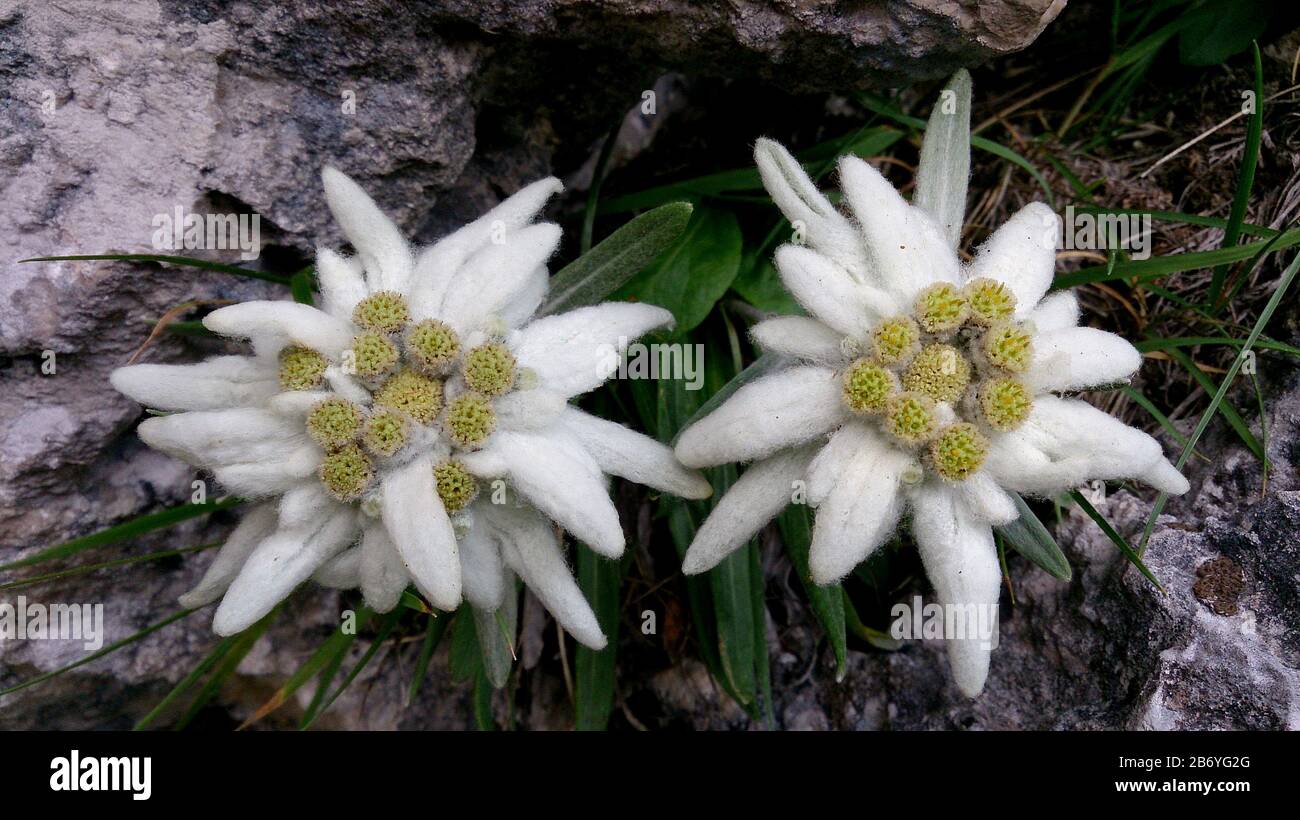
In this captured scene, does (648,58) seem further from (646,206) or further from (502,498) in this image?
(502,498)

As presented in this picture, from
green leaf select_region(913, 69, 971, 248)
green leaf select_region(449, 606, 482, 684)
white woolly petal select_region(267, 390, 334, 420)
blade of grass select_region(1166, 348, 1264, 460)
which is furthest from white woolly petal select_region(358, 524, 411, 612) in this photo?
blade of grass select_region(1166, 348, 1264, 460)

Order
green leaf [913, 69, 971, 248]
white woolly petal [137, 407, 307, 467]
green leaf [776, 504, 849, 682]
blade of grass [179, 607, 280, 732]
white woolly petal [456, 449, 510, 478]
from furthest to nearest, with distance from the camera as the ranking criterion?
blade of grass [179, 607, 280, 732] < green leaf [776, 504, 849, 682] < green leaf [913, 69, 971, 248] < white woolly petal [137, 407, 307, 467] < white woolly petal [456, 449, 510, 478]

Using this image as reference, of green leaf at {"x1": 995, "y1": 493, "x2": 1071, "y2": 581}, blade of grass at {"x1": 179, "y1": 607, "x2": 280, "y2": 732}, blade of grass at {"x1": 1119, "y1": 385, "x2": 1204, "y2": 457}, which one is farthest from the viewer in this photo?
blade of grass at {"x1": 179, "y1": 607, "x2": 280, "y2": 732}

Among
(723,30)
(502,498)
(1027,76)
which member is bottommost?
(502,498)

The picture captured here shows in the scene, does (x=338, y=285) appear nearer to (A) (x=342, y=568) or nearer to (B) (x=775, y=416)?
(A) (x=342, y=568)

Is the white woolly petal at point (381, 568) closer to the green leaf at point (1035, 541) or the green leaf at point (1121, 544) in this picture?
the green leaf at point (1035, 541)

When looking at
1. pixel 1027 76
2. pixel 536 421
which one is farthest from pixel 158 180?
pixel 1027 76

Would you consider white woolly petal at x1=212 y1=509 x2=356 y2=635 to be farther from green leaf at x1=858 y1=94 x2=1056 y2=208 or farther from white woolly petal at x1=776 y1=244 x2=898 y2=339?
green leaf at x1=858 y1=94 x2=1056 y2=208

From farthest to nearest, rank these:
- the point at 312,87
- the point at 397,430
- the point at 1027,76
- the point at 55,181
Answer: the point at 1027,76
the point at 312,87
the point at 55,181
the point at 397,430
